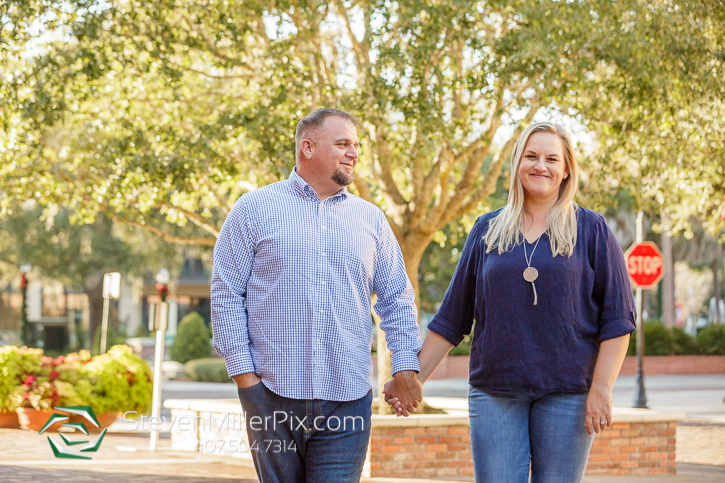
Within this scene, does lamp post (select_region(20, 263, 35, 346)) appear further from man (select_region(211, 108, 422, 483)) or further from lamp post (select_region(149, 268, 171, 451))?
man (select_region(211, 108, 422, 483))

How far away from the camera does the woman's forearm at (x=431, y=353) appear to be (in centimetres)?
357

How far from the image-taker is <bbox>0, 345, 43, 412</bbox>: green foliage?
12.4 m

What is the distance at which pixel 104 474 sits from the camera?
8.43 metres

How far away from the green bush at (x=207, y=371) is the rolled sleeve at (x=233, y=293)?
23.1 m

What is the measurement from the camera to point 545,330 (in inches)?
124

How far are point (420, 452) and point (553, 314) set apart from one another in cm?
578

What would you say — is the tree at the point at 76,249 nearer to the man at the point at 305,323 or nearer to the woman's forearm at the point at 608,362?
the man at the point at 305,323

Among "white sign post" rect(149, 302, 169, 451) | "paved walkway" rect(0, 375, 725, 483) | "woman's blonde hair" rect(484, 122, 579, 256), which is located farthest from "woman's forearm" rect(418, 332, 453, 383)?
"white sign post" rect(149, 302, 169, 451)

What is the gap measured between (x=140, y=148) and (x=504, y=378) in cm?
762

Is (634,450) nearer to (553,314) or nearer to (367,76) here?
(367,76)

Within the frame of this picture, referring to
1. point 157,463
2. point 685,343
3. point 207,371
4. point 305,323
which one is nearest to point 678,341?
point 685,343

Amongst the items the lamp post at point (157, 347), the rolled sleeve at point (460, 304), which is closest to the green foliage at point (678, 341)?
the lamp post at point (157, 347)

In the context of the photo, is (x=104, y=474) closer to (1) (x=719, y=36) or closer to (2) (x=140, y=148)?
(2) (x=140, y=148)

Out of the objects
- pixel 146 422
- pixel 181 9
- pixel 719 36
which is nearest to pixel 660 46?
pixel 719 36
